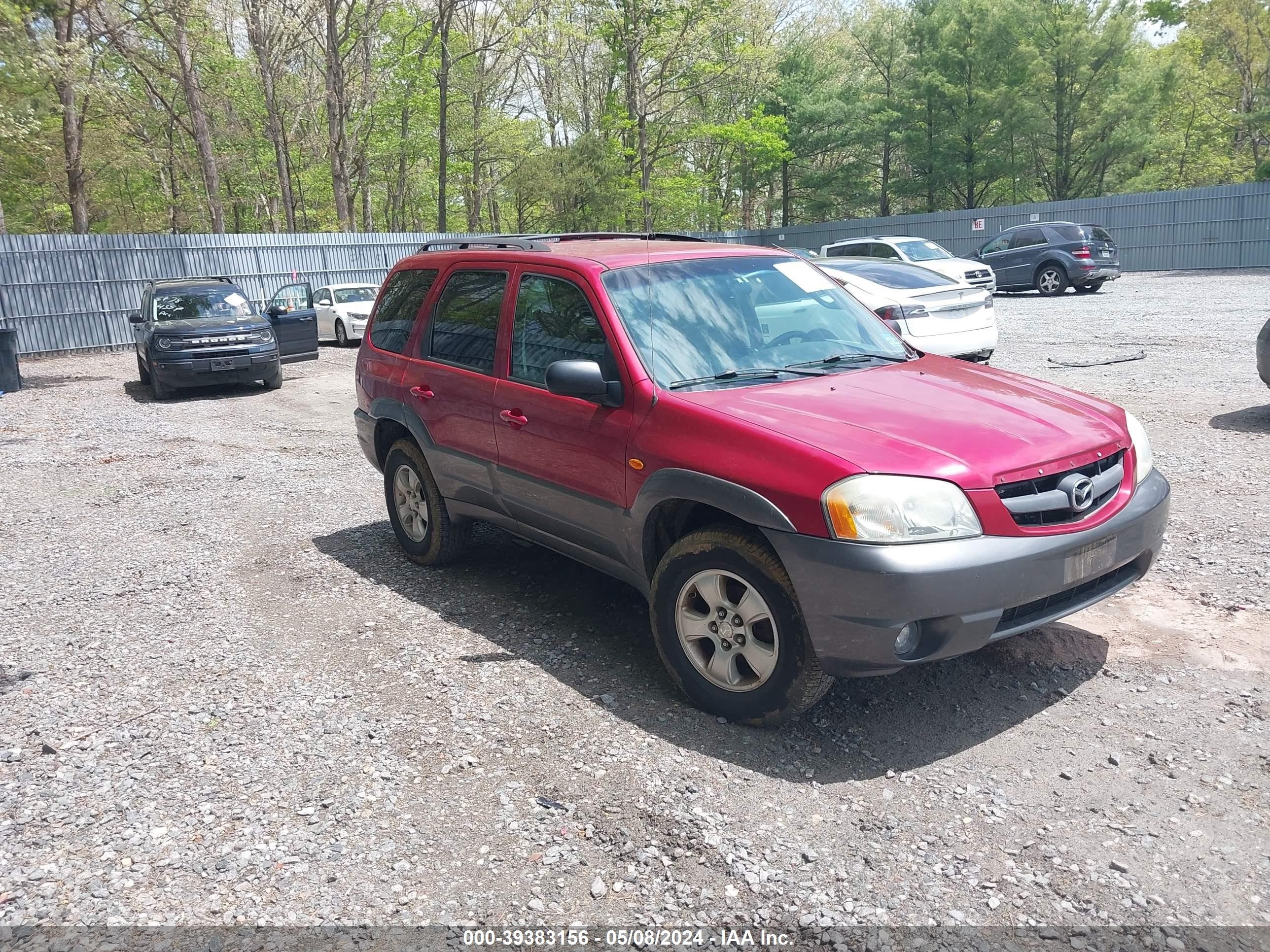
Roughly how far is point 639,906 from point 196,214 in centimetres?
4995

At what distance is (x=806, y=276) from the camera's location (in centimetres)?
509

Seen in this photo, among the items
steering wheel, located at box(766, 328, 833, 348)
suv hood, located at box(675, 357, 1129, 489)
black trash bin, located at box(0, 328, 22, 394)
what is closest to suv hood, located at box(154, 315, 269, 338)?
black trash bin, located at box(0, 328, 22, 394)

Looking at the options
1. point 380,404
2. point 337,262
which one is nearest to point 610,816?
point 380,404

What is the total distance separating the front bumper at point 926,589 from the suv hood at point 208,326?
527 inches

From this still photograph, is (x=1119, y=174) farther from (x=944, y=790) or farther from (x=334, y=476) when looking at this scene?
(x=944, y=790)

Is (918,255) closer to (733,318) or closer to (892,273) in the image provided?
(892,273)

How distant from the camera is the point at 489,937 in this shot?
280cm

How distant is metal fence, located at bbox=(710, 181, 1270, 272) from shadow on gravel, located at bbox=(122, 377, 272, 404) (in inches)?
613

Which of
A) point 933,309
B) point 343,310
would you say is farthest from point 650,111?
point 933,309

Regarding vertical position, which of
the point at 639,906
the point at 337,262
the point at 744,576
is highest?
the point at 337,262

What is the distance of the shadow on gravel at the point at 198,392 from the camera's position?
15062mm

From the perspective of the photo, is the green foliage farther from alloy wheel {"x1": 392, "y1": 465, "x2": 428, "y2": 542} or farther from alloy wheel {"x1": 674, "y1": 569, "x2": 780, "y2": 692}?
alloy wheel {"x1": 674, "y1": 569, "x2": 780, "y2": 692}

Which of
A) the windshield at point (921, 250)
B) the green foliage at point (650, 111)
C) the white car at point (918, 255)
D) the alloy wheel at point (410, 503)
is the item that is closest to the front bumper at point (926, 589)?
the alloy wheel at point (410, 503)

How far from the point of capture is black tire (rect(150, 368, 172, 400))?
14638 mm
